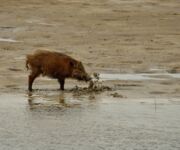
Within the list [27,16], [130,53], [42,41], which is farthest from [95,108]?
[27,16]

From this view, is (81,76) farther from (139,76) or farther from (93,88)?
(139,76)

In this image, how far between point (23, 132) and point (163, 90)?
15.9 ft

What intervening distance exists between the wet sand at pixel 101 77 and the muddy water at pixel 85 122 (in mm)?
13

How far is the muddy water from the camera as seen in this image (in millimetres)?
10445

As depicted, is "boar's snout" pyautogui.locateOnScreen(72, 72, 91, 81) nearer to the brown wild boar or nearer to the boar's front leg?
the brown wild boar

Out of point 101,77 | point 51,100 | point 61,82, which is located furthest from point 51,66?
point 101,77

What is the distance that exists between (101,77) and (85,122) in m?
5.12

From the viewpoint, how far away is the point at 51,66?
15453mm

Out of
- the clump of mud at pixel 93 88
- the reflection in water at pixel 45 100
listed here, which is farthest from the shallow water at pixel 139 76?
the reflection in water at pixel 45 100

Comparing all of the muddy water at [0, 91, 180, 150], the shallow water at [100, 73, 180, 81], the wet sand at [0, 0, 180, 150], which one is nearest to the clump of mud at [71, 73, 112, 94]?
the wet sand at [0, 0, 180, 150]

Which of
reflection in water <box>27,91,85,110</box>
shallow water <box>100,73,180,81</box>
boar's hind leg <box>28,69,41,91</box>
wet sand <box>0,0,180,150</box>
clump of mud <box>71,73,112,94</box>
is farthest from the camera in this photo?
shallow water <box>100,73,180,81</box>

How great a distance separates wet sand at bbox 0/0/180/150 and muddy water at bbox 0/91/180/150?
1 cm

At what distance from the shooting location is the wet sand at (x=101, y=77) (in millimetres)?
10977

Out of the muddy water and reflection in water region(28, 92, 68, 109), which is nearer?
the muddy water
